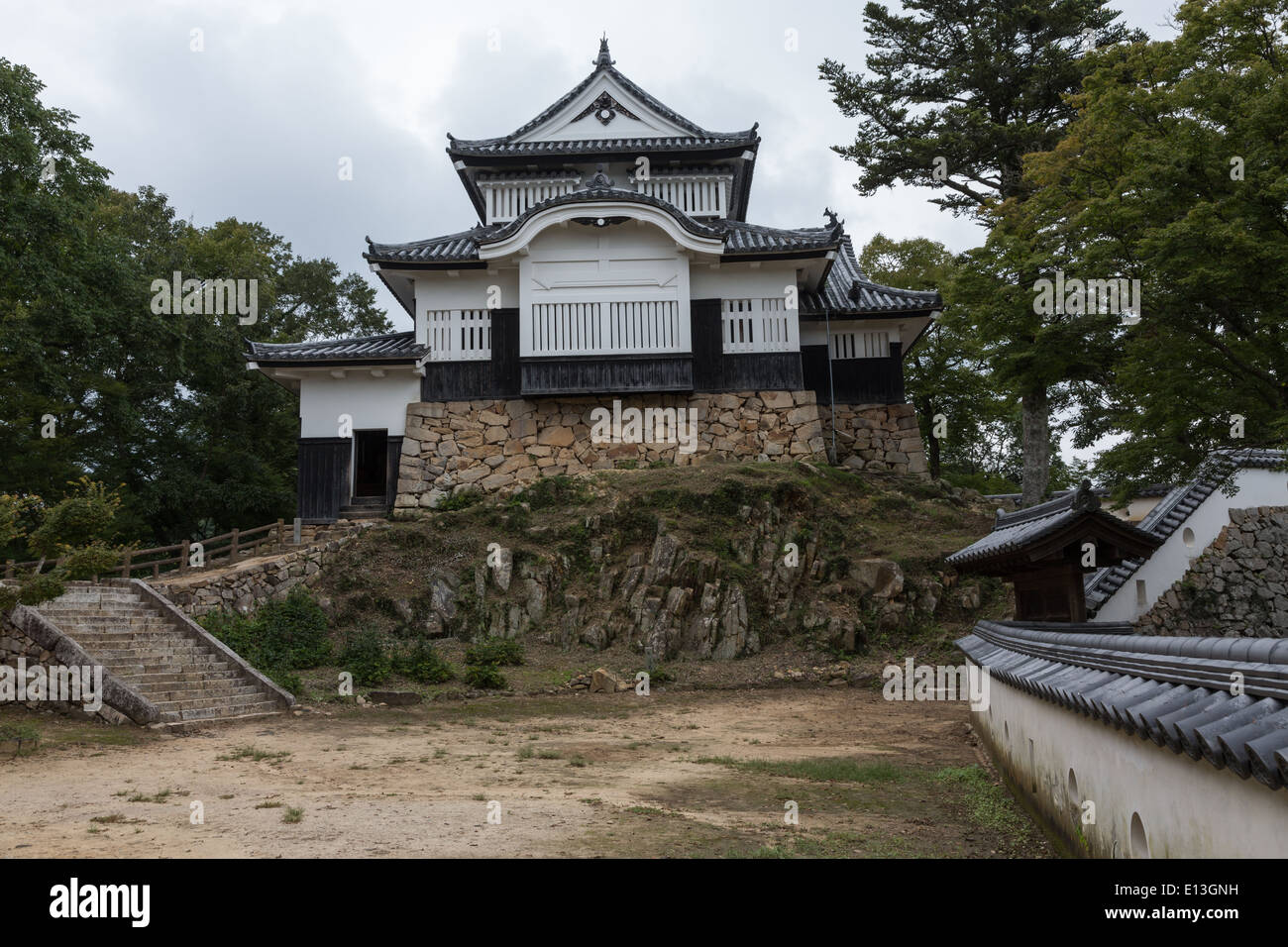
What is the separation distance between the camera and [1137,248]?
42.5 ft

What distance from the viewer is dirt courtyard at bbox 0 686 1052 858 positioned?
7473 mm

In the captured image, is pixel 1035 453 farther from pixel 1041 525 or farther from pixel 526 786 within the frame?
pixel 526 786

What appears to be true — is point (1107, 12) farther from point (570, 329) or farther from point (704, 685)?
point (704, 685)

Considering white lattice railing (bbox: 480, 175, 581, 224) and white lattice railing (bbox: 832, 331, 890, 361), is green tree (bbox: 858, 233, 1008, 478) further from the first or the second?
white lattice railing (bbox: 480, 175, 581, 224)

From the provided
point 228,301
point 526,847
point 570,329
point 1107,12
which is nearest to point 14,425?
point 228,301

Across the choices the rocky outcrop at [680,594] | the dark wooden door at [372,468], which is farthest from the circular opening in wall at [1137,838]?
the dark wooden door at [372,468]

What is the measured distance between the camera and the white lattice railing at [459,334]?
84.3 feet

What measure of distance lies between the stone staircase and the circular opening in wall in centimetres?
1446

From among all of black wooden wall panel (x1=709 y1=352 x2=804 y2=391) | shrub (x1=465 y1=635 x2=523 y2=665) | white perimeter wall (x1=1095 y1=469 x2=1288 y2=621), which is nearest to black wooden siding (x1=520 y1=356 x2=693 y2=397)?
black wooden wall panel (x1=709 y1=352 x2=804 y2=391)

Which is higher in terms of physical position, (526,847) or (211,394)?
(211,394)

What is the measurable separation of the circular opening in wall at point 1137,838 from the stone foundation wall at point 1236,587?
12237mm

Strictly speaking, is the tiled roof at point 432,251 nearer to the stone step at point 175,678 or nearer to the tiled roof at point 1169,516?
the stone step at point 175,678

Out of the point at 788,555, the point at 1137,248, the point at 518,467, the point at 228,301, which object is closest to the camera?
the point at 1137,248

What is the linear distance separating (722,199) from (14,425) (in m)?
22.6
